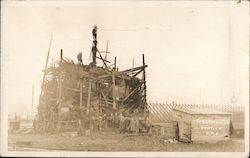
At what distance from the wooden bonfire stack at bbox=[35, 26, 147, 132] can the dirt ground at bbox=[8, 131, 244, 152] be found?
11 cm

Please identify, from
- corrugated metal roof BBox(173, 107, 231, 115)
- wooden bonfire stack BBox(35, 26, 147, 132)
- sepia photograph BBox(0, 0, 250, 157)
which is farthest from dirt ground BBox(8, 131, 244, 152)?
corrugated metal roof BBox(173, 107, 231, 115)

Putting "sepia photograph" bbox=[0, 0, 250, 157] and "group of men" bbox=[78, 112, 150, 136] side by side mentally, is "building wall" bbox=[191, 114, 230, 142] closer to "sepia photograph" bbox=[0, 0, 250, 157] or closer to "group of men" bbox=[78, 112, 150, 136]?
"sepia photograph" bbox=[0, 0, 250, 157]

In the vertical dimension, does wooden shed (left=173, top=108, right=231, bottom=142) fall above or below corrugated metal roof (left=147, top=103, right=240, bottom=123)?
below

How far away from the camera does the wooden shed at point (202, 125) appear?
3.59 metres

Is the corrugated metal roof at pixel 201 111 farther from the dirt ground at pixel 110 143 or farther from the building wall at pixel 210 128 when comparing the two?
the dirt ground at pixel 110 143

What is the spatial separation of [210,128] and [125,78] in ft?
3.02

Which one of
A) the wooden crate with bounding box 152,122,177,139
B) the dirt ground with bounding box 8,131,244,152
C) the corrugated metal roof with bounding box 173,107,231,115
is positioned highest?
the corrugated metal roof with bounding box 173,107,231,115

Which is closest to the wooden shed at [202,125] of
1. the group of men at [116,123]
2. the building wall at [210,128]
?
the building wall at [210,128]

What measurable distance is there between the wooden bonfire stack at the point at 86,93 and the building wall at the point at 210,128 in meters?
0.51

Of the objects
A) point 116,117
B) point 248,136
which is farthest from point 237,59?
point 116,117

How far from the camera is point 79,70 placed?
3596 mm

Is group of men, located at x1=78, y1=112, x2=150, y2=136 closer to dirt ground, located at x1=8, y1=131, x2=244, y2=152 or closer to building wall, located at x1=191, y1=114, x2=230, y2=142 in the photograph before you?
dirt ground, located at x1=8, y1=131, x2=244, y2=152

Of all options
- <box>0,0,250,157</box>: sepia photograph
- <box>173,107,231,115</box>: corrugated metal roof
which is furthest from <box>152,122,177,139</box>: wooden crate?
<box>173,107,231,115</box>: corrugated metal roof

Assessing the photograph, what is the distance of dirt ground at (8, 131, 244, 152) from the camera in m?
3.52
